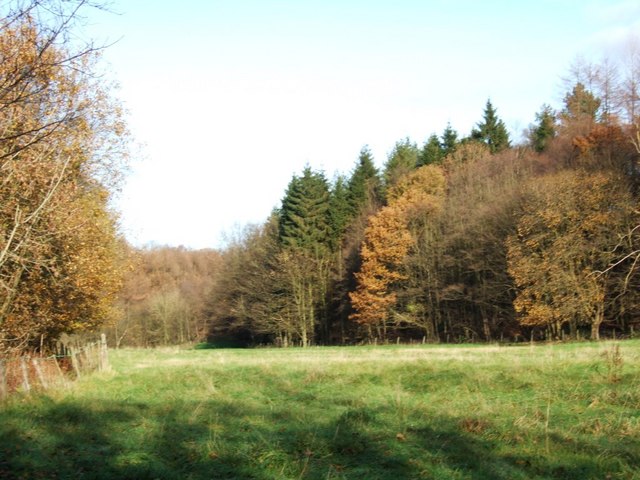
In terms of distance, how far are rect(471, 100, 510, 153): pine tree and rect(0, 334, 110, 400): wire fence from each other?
2113 inches

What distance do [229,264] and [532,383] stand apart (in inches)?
2210

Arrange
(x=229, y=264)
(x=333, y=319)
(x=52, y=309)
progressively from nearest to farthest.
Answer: (x=52, y=309)
(x=333, y=319)
(x=229, y=264)

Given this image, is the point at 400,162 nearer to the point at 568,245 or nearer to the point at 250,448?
the point at 568,245

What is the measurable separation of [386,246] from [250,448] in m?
42.3

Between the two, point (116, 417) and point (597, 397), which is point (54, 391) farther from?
point (597, 397)

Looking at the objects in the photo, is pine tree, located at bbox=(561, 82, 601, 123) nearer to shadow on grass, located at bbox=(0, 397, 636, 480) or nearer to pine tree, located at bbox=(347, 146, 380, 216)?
pine tree, located at bbox=(347, 146, 380, 216)

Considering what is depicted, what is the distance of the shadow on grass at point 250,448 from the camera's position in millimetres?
8359

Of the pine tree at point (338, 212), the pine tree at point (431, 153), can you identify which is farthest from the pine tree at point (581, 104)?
the pine tree at point (338, 212)

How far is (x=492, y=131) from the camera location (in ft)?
221

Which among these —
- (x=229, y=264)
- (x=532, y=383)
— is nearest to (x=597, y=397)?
(x=532, y=383)

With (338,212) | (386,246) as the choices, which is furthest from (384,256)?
(338,212)

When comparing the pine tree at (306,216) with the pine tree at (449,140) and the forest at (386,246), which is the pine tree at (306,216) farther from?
the pine tree at (449,140)

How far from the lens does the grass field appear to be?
27.9 feet

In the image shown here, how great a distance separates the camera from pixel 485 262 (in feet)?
147
